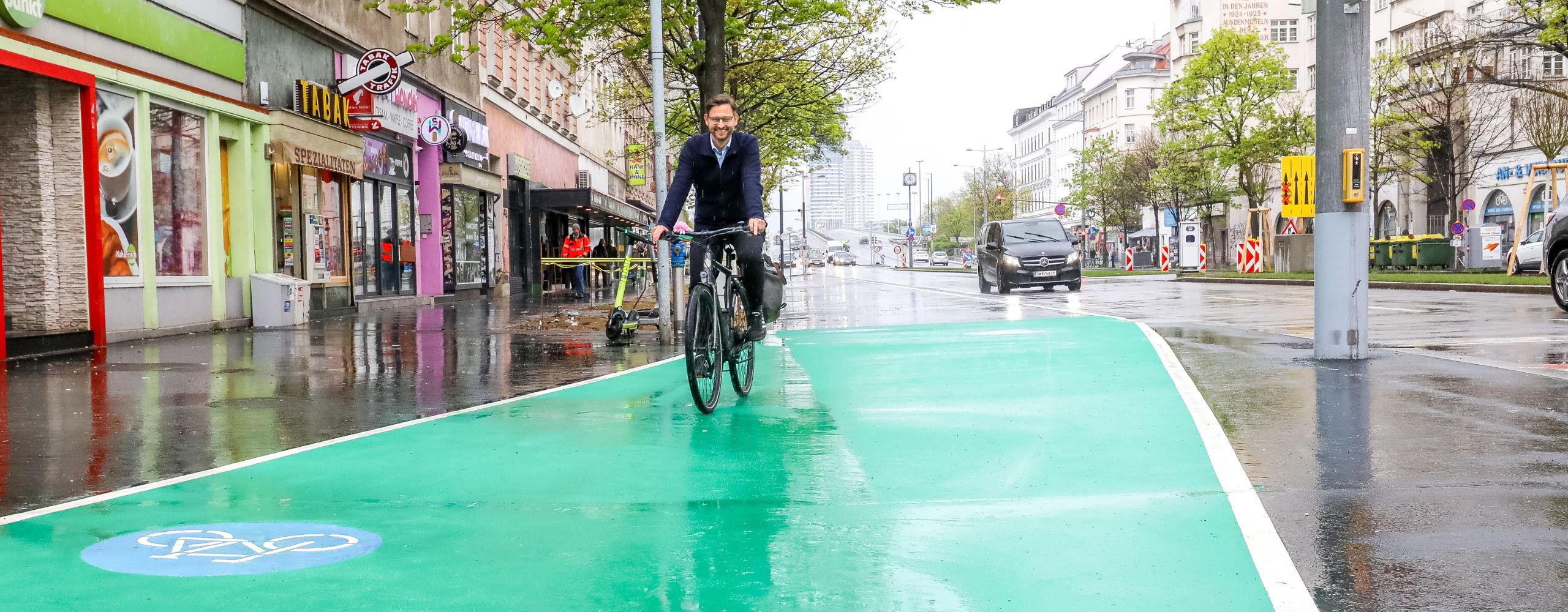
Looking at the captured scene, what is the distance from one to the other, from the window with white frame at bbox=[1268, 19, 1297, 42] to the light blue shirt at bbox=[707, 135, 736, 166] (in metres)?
78.6

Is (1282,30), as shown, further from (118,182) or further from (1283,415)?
(1283,415)

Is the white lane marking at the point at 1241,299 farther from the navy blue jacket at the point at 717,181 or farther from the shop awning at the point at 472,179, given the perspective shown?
the shop awning at the point at 472,179

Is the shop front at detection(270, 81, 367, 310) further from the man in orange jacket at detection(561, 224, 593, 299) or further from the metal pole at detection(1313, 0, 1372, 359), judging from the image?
the metal pole at detection(1313, 0, 1372, 359)

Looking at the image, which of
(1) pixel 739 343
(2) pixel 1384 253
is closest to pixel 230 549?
(1) pixel 739 343

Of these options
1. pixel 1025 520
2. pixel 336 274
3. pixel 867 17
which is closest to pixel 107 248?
pixel 336 274

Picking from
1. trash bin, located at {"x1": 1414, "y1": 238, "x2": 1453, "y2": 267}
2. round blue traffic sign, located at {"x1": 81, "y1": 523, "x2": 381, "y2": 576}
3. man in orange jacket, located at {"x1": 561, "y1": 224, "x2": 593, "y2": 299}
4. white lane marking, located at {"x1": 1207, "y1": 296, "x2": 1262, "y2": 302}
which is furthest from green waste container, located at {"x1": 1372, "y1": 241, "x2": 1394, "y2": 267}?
round blue traffic sign, located at {"x1": 81, "y1": 523, "x2": 381, "y2": 576}

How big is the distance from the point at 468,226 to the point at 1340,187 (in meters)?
26.8

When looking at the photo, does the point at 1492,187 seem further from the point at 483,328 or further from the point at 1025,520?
the point at 1025,520

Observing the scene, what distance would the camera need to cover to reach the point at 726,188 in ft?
27.1

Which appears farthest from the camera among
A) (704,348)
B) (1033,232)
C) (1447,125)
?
(1447,125)

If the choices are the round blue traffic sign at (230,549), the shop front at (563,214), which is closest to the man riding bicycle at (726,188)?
the round blue traffic sign at (230,549)

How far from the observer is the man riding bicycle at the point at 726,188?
809 cm

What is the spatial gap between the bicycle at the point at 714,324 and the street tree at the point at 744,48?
10498 millimetres

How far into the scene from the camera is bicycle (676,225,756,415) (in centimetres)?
763
